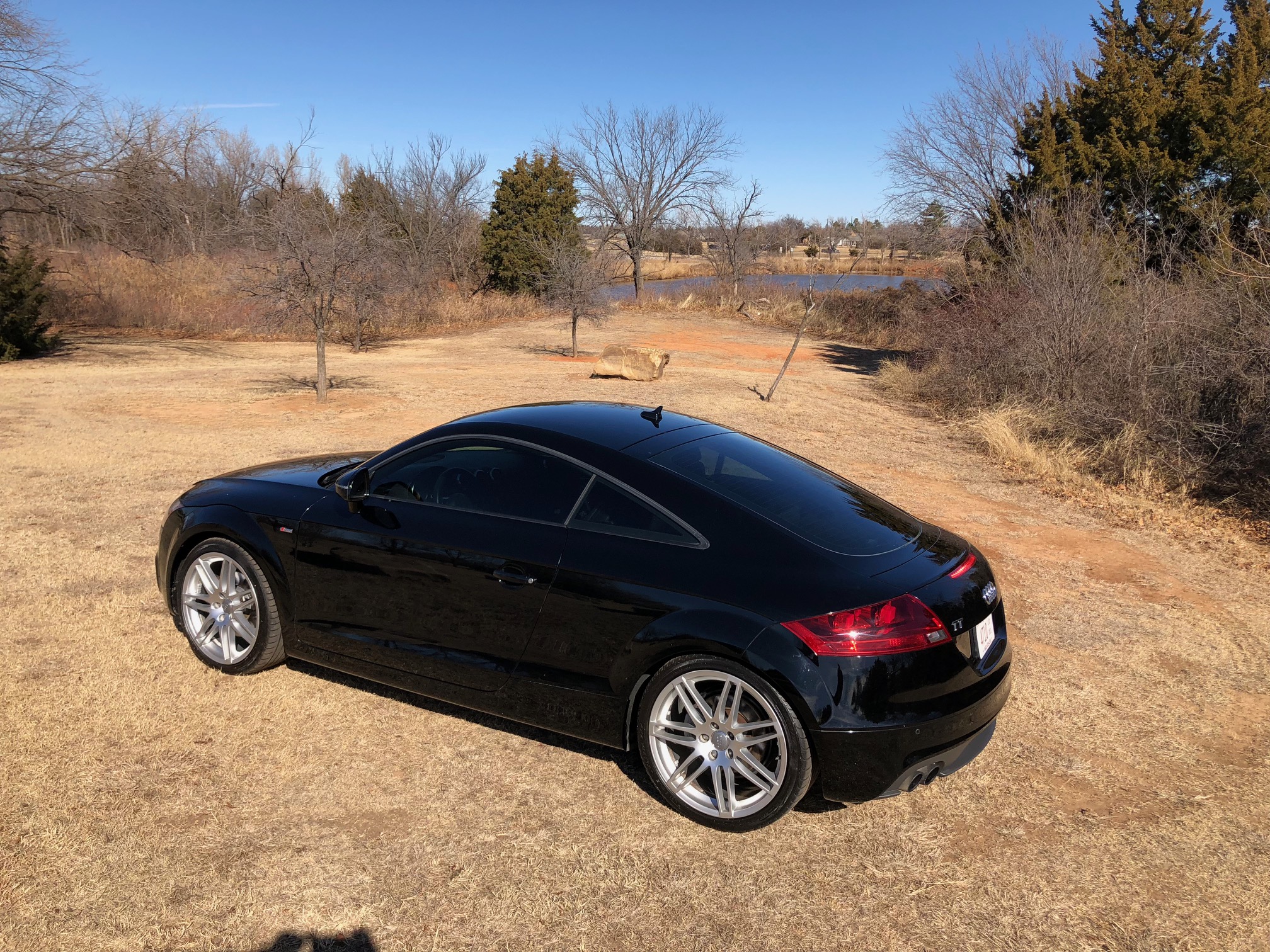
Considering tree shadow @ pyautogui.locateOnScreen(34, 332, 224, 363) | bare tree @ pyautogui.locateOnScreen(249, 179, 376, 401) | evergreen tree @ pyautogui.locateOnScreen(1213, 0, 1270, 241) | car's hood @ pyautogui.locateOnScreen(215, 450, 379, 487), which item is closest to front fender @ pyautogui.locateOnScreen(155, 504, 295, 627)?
car's hood @ pyautogui.locateOnScreen(215, 450, 379, 487)

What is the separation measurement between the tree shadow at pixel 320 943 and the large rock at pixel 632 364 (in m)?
15.9

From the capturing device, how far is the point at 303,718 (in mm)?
4121

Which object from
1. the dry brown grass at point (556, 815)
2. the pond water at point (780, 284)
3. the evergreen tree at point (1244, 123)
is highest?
the evergreen tree at point (1244, 123)

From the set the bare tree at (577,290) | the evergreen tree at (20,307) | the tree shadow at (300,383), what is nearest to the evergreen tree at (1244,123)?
the bare tree at (577,290)

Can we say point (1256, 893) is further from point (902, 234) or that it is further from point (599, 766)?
point (902, 234)

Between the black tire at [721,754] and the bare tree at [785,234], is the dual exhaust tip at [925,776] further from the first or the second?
the bare tree at [785,234]

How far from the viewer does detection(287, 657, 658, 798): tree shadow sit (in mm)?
3795

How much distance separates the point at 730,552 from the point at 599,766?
1261 mm

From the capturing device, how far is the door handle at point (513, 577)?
11.6ft

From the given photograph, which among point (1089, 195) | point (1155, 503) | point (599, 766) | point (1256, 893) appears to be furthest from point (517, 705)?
point (1089, 195)

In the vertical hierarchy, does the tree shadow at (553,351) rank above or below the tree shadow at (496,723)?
above

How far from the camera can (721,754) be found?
3268 millimetres

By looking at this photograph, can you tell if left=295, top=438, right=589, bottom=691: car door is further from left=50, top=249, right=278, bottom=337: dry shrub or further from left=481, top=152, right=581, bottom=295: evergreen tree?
left=481, top=152, right=581, bottom=295: evergreen tree

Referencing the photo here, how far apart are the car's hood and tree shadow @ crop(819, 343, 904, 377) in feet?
61.3
